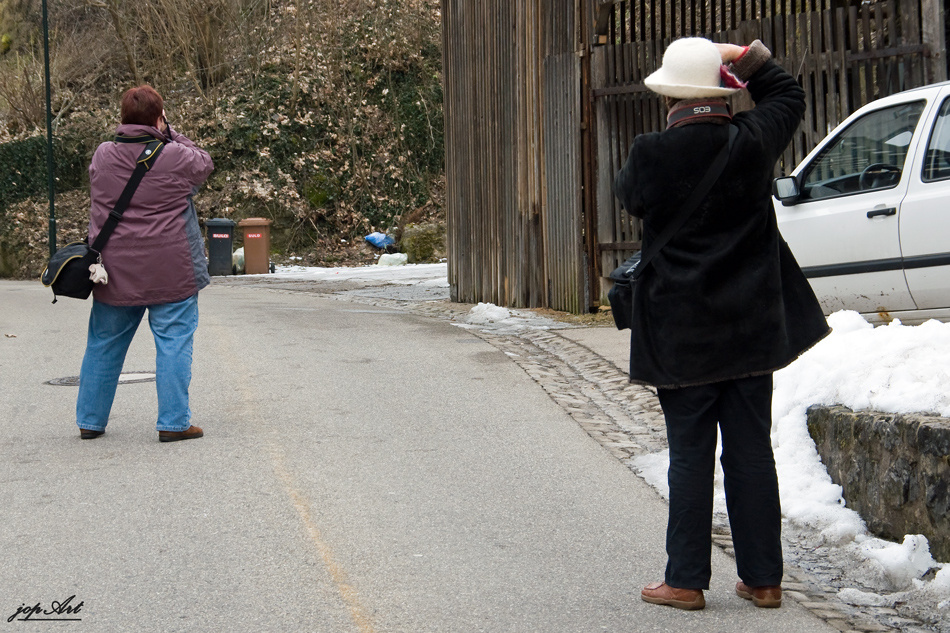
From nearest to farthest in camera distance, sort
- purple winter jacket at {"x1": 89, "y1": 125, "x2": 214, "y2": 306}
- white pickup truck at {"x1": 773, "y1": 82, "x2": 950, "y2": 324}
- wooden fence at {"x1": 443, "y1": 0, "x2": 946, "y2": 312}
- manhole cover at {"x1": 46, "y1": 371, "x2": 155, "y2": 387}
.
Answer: purple winter jacket at {"x1": 89, "y1": 125, "x2": 214, "y2": 306} → white pickup truck at {"x1": 773, "y1": 82, "x2": 950, "y2": 324} → manhole cover at {"x1": 46, "y1": 371, "x2": 155, "y2": 387} → wooden fence at {"x1": 443, "y1": 0, "x2": 946, "y2": 312}

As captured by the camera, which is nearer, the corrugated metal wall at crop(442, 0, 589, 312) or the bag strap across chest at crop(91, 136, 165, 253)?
the bag strap across chest at crop(91, 136, 165, 253)

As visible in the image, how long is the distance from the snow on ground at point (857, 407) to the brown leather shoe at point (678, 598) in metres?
0.55

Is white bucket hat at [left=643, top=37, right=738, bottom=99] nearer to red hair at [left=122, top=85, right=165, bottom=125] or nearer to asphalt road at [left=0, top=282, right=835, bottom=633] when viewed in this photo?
asphalt road at [left=0, top=282, right=835, bottom=633]

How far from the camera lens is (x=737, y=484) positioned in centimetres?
381

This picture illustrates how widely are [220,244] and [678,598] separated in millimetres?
20800

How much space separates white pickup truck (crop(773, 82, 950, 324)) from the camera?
285 inches

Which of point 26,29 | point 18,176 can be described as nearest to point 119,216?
point 18,176

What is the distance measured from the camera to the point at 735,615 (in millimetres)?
3734

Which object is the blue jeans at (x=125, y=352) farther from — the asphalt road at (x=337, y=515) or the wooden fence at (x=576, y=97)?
the wooden fence at (x=576, y=97)

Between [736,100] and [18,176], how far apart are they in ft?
73.2

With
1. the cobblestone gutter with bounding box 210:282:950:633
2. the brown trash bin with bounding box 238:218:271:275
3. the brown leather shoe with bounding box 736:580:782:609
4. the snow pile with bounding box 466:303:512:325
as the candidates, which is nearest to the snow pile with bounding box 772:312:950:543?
the cobblestone gutter with bounding box 210:282:950:633

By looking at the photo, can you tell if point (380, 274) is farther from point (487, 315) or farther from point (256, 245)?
point (487, 315)
